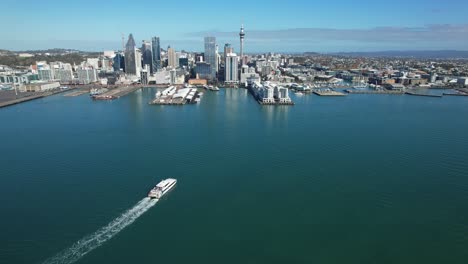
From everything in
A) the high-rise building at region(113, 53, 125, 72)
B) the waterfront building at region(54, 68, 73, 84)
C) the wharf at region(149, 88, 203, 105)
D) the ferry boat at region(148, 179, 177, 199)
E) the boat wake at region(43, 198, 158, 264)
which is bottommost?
the boat wake at region(43, 198, 158, 264)

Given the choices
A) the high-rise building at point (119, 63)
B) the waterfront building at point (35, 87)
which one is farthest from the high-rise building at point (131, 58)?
the waterfront building at point (35, 87)

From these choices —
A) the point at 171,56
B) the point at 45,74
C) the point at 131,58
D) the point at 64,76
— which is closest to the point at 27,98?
the point at 45,74

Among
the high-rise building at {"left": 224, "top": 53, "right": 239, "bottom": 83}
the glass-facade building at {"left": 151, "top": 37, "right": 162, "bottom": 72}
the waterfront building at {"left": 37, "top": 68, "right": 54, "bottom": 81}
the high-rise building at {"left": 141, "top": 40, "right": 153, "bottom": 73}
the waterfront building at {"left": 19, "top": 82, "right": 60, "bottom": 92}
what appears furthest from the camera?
the glass-facade building at {"left": 151, "top": 37, "right": 162, "bottom": 72}

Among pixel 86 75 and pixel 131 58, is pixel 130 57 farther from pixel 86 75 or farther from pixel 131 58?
pixel 86 75

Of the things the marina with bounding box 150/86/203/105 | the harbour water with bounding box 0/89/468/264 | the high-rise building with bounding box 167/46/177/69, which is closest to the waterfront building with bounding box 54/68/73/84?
the marina with bounding box 150/86/203/105

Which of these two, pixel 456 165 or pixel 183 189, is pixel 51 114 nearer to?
pixel 183 189

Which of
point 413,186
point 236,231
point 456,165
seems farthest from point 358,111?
point 236,231

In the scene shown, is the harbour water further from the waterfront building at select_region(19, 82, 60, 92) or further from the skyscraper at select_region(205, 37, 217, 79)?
the skyscraper at select_region(205, 37, 217, 79)
